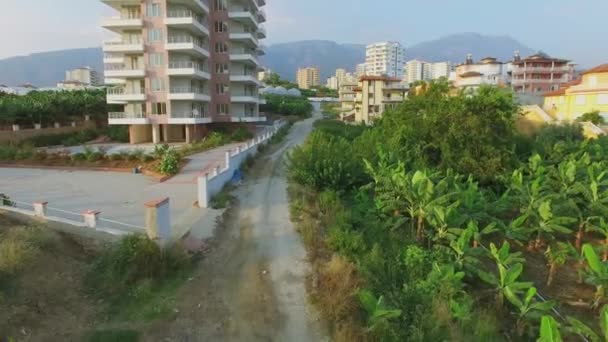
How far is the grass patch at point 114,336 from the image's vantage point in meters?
7.52

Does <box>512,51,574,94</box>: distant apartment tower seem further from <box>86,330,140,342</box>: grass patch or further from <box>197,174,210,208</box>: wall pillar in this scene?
<box>86,330,140,342</box>: grass patch

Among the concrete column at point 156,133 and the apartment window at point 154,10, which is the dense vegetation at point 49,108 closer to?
the concrete column at point 156,133

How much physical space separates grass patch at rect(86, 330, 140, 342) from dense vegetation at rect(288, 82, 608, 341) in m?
3.83

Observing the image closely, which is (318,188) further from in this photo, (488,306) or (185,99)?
(185,99)

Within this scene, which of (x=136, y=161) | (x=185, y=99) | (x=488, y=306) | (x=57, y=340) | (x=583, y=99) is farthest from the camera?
(x=583, y=99)

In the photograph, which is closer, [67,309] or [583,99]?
[67,309]

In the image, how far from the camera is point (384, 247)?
491 inches

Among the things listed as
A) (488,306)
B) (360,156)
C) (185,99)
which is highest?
(185,99)

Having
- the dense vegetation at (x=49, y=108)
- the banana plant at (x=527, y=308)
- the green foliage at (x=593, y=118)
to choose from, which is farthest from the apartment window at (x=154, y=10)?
the green foliage at (x=593, y=118)

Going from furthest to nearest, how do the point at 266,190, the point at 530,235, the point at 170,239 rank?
the point at 266,190 < the point at 530,235 < the point at 170,239

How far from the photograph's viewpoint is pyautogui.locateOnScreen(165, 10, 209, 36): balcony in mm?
36594

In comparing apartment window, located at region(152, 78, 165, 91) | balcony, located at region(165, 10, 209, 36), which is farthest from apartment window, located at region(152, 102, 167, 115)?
balcony, located at region(165, 10, 209, 36)

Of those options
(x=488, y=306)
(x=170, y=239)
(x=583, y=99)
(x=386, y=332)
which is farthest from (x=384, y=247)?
(x=583, y=99)

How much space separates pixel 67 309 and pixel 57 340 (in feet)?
3.75
